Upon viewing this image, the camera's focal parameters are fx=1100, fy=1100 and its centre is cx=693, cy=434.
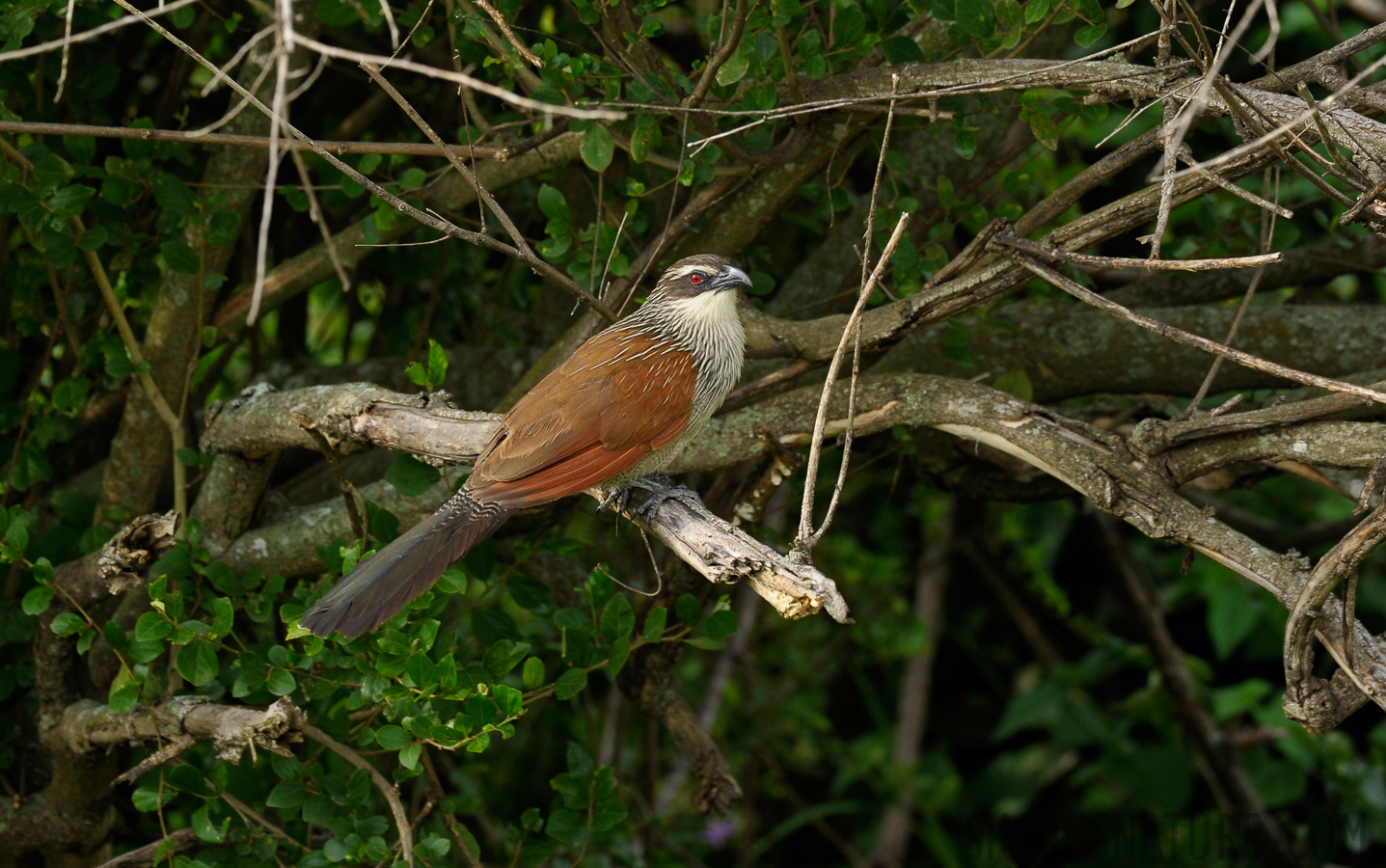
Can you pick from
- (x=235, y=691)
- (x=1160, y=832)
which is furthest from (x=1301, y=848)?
(x=235, y=691)

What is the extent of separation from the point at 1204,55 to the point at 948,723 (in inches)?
181

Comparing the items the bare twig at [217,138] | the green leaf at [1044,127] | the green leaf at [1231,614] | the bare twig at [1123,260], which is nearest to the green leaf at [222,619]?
the bare twig at [217,138]

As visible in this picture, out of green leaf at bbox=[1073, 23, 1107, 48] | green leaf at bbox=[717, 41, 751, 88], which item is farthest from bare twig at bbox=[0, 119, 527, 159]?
green leaf at bbox=[1073, 23, 1107, 48]

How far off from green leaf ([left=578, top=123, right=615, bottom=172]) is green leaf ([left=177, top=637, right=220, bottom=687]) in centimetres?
139

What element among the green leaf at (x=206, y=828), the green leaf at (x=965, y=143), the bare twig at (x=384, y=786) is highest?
the green leaf at (x=965, y=143)

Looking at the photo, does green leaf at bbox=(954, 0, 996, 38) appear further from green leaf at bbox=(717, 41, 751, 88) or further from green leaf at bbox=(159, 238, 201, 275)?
green leaf at bbox=(159, 238, 201, 275)

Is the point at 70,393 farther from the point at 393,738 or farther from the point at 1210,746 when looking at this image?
the point at 1210,746

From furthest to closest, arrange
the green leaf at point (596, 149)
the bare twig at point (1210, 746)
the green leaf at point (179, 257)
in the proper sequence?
the bare twig at point (1210, 746) → the green leaf at point (179, 257) → the green leaf at point (596, 149)

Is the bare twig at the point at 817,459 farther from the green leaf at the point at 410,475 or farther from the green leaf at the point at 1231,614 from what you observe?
the green leaf at the point at 1231,614

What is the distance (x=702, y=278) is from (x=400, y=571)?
1180 millimetres

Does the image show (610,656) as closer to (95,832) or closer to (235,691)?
(235,691)

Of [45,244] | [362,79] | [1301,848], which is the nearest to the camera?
[45,244]

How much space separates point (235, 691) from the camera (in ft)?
7.89

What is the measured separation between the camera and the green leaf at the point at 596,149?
257 centimetres
